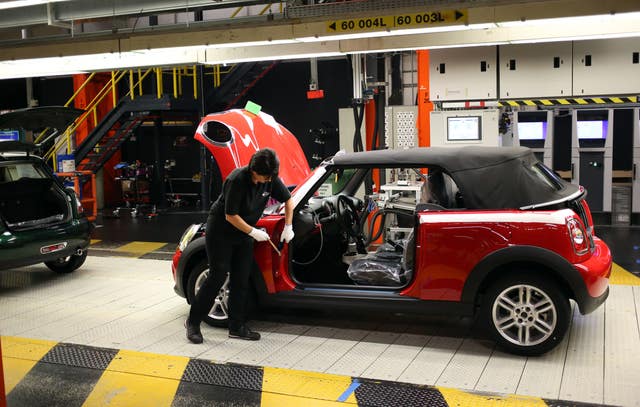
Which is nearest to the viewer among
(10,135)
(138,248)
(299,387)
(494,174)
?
(299,387)

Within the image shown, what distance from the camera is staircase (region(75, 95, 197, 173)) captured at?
14.0 meters

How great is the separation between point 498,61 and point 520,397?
589 centimetres

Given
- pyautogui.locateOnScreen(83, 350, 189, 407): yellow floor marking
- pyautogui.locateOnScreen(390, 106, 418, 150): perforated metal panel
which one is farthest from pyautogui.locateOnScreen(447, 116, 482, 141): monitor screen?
pyautogui.locateOnScreen(83, 350, 189, 407): yellow floor marking

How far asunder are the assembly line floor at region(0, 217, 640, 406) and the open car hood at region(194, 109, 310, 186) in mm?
1566

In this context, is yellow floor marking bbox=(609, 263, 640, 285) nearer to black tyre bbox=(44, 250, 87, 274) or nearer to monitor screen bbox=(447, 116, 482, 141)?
monitor screen bbox=(447, 116, 482, 141)

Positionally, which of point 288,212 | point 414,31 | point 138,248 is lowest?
point 138,248

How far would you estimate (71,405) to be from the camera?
423 centimetres

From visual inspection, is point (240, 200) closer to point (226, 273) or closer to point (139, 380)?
point (226, 273)

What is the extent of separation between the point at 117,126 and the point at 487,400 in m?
12.6

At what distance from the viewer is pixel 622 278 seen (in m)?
7.20

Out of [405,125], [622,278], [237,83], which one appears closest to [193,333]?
[622,278]

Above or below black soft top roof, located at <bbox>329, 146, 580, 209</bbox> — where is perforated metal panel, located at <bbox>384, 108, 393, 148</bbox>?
above

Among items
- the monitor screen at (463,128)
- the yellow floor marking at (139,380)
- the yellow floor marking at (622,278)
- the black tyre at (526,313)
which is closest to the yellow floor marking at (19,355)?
the yellow floor marking at (139,380)

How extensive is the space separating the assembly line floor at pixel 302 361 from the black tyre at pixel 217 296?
0.09 meters
